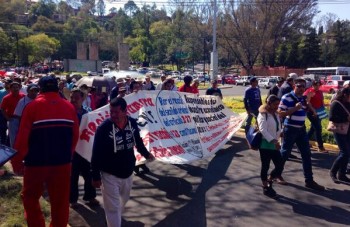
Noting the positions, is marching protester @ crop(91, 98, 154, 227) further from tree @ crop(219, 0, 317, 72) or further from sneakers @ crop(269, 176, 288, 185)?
tree @ crop(219, 0, 317, 72)

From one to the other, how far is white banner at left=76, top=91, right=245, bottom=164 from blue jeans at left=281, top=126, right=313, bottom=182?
169 cm

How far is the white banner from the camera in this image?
6.70m

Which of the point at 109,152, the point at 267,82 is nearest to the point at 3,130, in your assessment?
the point at 109,152

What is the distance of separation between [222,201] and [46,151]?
125 inches

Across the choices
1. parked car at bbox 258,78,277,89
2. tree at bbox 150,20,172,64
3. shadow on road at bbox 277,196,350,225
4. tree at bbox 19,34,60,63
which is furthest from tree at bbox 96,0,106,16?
shadow on road at bbox 277,196,350,225

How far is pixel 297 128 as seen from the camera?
7.32 metres

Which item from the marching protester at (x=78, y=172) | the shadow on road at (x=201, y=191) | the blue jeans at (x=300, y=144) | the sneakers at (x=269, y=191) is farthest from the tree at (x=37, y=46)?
the sneakers at (x=269, y=191)

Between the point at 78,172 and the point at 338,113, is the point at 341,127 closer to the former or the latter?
the point at 338,113

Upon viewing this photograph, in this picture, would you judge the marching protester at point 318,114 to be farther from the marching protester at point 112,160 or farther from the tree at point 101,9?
the tree at point 101,9

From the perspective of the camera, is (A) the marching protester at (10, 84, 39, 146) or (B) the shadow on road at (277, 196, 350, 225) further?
(A) the marching protester at (10, 84, 39, 146)

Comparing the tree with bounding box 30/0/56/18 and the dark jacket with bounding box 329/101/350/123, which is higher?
the tree with bounding box 30/0/56/18

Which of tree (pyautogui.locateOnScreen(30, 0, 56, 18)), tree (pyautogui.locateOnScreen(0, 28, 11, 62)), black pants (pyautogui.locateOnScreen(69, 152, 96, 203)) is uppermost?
tree (pyautogui.locateOnScreen(30, 0, 56, 18))

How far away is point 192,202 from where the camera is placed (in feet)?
21.1

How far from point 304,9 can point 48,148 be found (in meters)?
61.2
